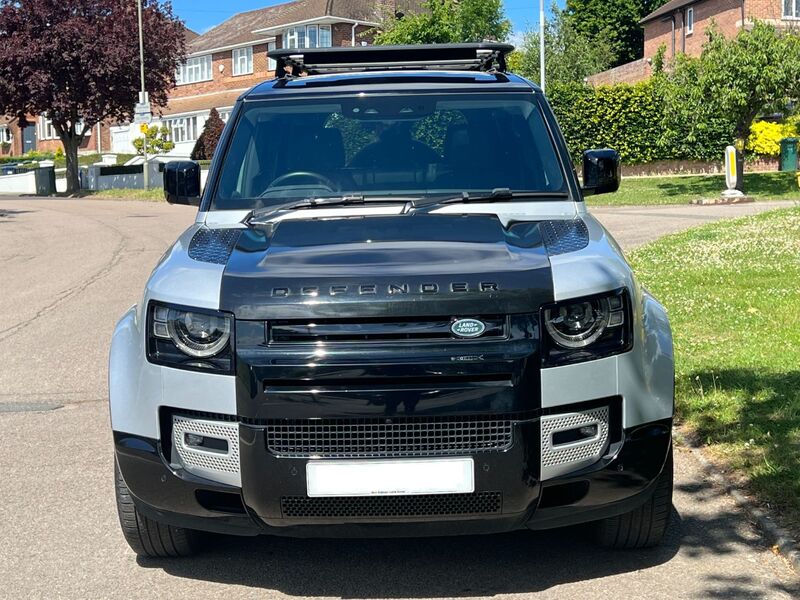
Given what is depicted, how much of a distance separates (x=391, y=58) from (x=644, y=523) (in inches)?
141

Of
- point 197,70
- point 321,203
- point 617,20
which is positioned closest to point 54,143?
point 197,70

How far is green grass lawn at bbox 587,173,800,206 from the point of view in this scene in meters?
28.5

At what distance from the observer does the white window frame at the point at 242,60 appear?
71750mm

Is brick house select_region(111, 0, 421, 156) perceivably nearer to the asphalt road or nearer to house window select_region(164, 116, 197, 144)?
house window select_region(164, 116, 197, 144)

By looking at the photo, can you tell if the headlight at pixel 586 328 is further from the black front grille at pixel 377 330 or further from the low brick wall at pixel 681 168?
the low brick wall at pixel 681 168

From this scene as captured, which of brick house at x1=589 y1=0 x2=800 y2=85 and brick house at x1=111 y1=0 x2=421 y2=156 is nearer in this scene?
brick house at x1=589 y1=0 x2=800 y2=85

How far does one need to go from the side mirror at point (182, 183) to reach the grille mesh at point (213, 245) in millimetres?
917

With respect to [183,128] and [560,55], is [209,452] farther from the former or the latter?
[183,128]

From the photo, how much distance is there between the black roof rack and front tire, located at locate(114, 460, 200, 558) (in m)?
3.12

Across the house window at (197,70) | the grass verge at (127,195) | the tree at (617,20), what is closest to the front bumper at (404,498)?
the grass verge at (127,195)

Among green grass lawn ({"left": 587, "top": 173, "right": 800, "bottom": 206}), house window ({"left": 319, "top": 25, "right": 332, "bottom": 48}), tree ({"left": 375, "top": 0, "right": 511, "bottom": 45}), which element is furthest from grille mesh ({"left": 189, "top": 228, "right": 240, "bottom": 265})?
house window ({"left": 319, "top": 25, "right": 332, "bottom": 48})

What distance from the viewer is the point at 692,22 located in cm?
5634

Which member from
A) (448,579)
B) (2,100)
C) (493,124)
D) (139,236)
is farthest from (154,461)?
(2,100)

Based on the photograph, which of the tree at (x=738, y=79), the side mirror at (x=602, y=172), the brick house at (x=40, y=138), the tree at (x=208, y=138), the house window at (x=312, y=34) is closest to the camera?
the side mirror at (x=602, y=172)
